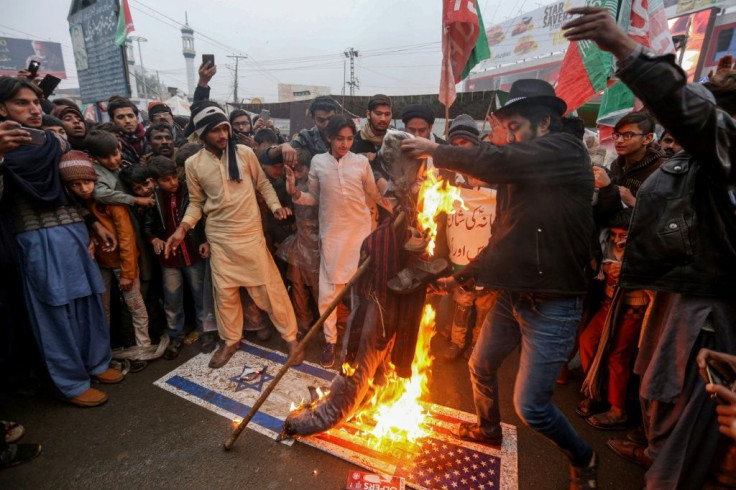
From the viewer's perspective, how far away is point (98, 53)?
6996 mm

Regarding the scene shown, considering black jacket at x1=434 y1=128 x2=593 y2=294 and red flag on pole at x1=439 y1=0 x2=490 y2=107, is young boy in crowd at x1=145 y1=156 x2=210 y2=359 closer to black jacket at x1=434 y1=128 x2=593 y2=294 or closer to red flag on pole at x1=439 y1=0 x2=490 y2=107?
red flag on pole at x1=439 y1=0 x2=490 y2=107

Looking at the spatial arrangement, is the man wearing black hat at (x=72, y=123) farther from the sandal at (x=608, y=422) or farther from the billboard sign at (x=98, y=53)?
the sandal at (x=608, y=422)

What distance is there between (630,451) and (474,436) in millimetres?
1265

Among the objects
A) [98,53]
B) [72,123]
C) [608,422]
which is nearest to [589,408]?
[608,422]

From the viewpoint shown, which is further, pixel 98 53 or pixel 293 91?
pixel 293 91

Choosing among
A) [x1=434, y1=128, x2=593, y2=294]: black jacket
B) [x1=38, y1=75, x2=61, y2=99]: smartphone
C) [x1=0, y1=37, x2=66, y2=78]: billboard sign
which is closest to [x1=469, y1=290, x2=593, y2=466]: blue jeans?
[x1=434, y1=128, x2=593, y2=294]: black jacket

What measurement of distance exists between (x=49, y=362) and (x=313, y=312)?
279 cm

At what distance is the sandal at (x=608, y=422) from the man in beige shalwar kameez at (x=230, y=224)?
303cm

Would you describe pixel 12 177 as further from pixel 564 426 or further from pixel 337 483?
pixel 564 426

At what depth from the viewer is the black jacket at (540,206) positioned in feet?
6.94

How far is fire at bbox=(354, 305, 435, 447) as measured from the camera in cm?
307

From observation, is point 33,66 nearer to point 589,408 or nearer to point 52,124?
point 52,124

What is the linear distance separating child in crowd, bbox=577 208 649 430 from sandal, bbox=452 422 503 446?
107cm

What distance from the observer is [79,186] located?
349cm
